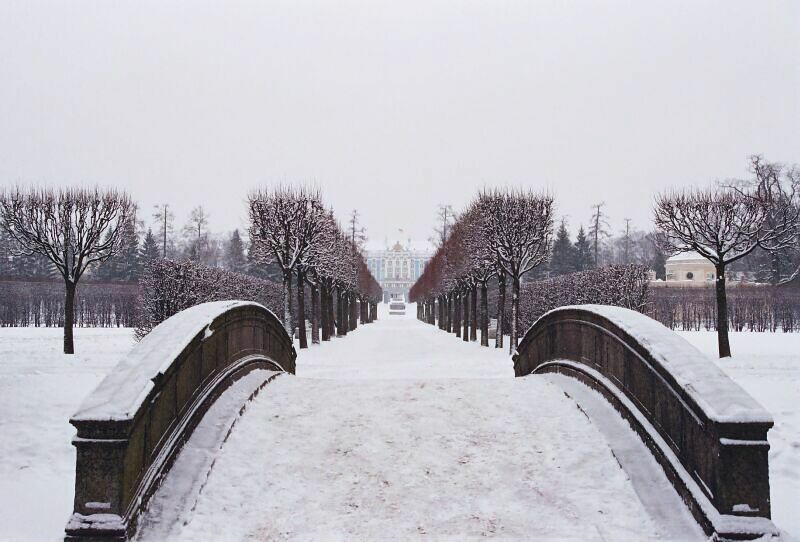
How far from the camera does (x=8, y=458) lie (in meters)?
6.91

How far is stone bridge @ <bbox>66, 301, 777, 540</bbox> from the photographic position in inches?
150

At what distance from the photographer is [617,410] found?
575cm

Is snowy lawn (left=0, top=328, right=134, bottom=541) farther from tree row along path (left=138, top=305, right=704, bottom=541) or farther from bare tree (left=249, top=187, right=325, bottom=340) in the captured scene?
bare tree (left=249, top=187, right=325, bottom=340)

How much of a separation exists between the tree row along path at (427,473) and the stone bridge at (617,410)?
186 millimetres

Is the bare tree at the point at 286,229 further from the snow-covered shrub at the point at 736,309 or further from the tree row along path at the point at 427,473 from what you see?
the snow-covered shrub at the point at 736,309


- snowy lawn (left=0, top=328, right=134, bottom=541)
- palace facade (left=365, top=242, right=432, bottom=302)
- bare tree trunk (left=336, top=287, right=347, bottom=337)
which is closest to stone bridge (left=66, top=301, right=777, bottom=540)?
snowy lawn (left=0, top=328, right=134, bottom=541)

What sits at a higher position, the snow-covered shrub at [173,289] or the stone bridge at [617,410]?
the snow-covered shrub at [173,289]

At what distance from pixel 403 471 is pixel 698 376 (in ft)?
7.62

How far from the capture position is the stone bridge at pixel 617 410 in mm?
3814

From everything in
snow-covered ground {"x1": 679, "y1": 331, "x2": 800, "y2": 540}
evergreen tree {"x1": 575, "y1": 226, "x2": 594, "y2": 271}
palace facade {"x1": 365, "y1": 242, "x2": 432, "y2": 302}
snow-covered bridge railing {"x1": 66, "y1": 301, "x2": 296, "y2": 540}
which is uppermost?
palace facade {"x1": 365, "y1": 242, "x2": 432, "y2": 302}

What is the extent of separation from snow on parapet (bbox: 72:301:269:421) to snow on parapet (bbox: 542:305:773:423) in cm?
378

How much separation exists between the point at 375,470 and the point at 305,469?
556 millimetres

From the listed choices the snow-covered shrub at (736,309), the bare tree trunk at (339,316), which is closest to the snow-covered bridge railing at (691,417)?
the bare tree trunk at (339,316)

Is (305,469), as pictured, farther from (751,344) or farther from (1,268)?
(1,268)
